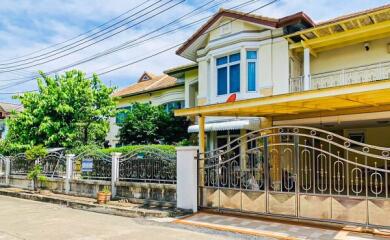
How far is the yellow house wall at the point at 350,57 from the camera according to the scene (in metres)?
15.1

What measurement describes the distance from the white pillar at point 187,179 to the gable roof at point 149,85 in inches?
514

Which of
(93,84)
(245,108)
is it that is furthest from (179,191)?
(93,84)

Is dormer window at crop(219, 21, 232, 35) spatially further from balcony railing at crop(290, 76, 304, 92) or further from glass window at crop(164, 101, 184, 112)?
glass window at crop(164, 101, 184, 112)

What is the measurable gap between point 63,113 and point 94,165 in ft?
21.7

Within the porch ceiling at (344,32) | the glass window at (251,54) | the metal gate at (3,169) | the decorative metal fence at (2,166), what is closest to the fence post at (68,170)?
the metal gate at (3,169)

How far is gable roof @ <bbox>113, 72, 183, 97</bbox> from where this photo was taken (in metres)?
24.9

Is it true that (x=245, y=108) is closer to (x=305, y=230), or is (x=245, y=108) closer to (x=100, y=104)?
(x=305, y=230)

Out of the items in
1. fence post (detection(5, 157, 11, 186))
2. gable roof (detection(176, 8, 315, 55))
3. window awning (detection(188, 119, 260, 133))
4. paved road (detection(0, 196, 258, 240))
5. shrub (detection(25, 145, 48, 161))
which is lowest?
paved road (detection(0, 196, 258, 240))

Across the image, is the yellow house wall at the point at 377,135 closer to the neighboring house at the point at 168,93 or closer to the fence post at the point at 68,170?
the neighboring house at the point at 168,93

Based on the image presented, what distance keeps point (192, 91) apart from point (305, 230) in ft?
47.2

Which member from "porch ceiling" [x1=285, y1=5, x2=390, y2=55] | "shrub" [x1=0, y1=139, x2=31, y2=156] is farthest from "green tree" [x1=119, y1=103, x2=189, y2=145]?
"porch ceiling" [x1=285, y1=5, x2=390, y2=55]

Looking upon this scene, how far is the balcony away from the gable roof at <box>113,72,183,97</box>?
919 centimetres

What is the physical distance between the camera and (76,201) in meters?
13.1

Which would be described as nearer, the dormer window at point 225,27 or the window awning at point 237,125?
the window awning at point 237,125
